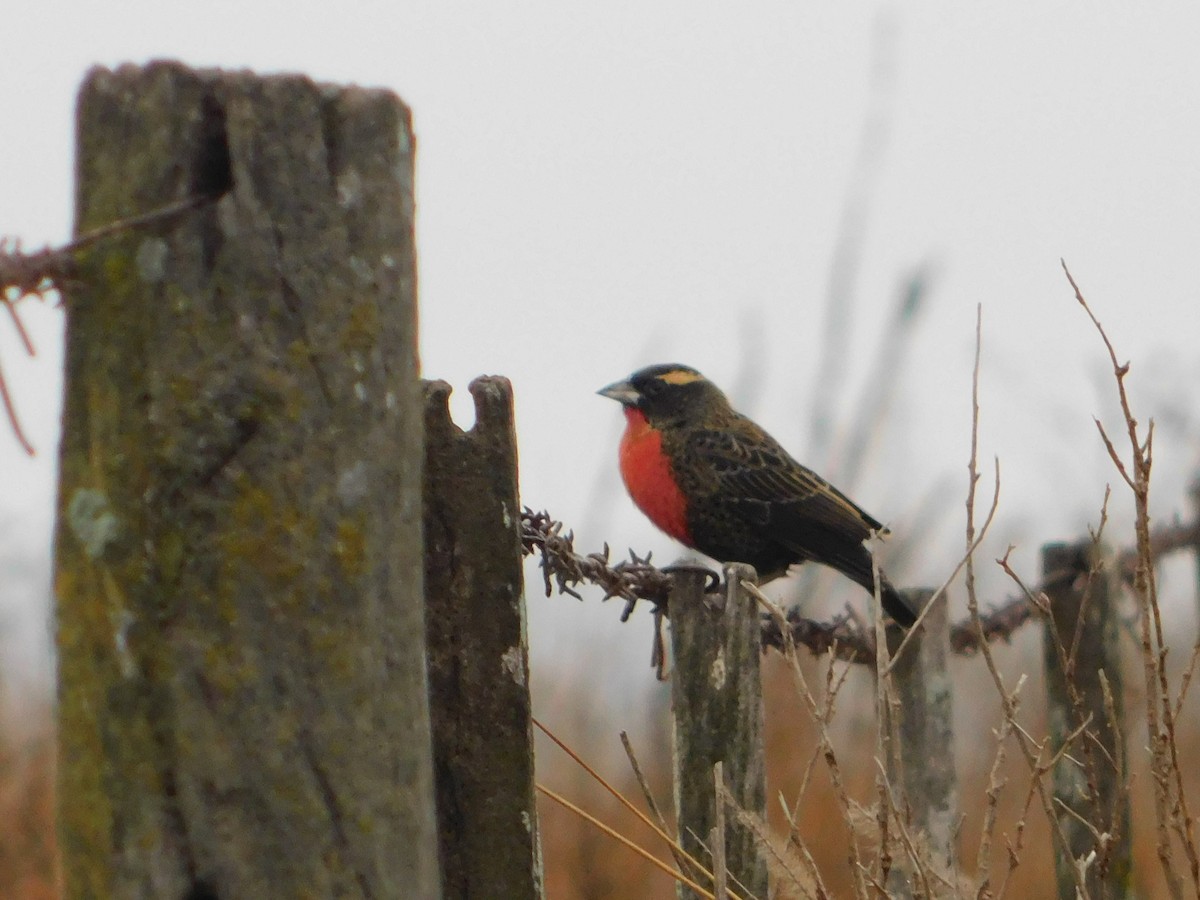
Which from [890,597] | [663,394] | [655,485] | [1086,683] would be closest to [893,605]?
[890,597]

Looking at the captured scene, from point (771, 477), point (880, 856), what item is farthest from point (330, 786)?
point (771, 477)

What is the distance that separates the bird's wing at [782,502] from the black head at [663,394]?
176 millimetres

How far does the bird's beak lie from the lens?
20.7ft

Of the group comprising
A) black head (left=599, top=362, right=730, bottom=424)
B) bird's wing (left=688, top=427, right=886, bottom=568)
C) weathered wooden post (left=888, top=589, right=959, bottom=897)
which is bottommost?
weathered wooden post (left=888, top=589, right=959, bottom=897)

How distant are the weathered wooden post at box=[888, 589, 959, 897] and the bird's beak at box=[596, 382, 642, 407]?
307 centimetres

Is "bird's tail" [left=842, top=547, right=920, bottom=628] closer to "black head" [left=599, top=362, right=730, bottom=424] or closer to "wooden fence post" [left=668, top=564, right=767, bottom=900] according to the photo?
"wooden fence post" [left=668, top=564, right=767, bottom=900]

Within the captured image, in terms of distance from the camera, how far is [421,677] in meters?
1.59

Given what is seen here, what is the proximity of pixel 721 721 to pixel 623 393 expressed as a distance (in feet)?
12.9

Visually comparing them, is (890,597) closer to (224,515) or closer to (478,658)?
(478,658)

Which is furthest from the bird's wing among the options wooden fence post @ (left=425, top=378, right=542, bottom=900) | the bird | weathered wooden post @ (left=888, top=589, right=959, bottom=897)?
wooden fence post @ (left=425, top=378, right=542, bottom=900)

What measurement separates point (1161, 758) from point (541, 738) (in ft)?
33.6

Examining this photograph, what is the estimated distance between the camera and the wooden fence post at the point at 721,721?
2475mm

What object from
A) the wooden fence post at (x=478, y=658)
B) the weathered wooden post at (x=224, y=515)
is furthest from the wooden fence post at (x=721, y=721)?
the weathered wooden post at (x=224, y=515)

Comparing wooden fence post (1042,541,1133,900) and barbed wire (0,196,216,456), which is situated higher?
barbed wire (0,196,216,456)
